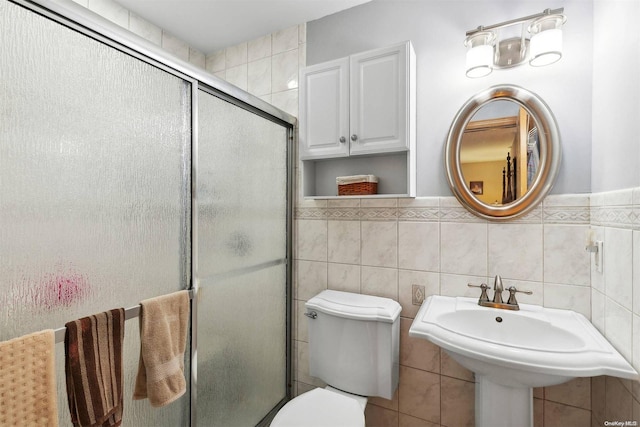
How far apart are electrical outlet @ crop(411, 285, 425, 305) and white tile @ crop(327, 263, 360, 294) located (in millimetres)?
310

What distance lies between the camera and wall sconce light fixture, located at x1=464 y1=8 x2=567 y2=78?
4.23ft

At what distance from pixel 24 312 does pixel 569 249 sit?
1959 millimetres

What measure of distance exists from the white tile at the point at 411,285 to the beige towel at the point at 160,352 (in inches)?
42.7

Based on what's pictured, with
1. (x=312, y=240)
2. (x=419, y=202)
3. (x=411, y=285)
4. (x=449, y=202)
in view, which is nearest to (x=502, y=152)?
(x=449, y=202)

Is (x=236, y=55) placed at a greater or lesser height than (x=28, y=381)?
greater

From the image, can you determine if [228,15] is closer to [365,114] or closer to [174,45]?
[174,45]

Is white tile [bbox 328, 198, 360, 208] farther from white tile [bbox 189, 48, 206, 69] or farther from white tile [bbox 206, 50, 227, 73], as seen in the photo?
white tile [bbox 189, 48, 206, 69]

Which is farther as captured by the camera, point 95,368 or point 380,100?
point 380,100

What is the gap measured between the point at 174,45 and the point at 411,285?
2.16 meters

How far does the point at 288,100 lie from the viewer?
205 centimetres

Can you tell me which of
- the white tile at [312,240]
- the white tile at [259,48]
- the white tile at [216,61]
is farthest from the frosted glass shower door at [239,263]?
the white tile at [216,61]

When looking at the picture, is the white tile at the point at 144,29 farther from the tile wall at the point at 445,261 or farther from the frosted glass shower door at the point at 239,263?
the frosted glass shower door at the point at 239,263

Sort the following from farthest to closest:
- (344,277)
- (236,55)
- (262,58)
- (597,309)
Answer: (236,55)
(262,58)
(344,277)
(597,309)

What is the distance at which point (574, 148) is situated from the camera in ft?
4.49
